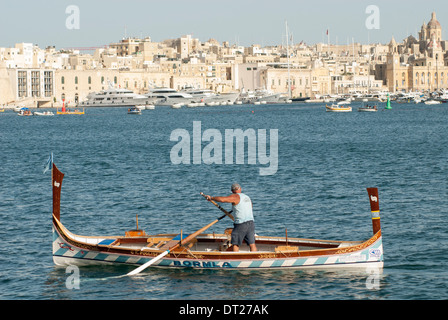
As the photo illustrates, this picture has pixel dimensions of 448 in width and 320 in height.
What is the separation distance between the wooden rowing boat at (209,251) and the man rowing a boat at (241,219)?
0.86ft

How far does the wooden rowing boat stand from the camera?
1914 centimetres

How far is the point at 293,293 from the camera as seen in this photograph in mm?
17906

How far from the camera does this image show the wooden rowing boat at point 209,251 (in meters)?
19.1


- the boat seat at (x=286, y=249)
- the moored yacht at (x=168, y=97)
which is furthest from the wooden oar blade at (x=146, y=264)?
the moored yacht at (x=168, y=97)

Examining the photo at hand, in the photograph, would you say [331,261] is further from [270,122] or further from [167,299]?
[270,122]

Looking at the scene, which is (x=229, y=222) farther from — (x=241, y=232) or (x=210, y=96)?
(x=210, y=96)

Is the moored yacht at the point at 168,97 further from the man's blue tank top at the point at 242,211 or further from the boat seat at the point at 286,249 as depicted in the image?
the man's blue tank top at the point at 242,211

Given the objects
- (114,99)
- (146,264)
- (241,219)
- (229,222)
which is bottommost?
(229,222)

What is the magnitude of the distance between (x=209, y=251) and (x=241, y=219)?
124cm

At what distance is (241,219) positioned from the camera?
1923 centimetres

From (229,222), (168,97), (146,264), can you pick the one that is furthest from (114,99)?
(146,264)

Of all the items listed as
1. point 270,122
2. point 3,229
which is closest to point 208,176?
point 3,229
